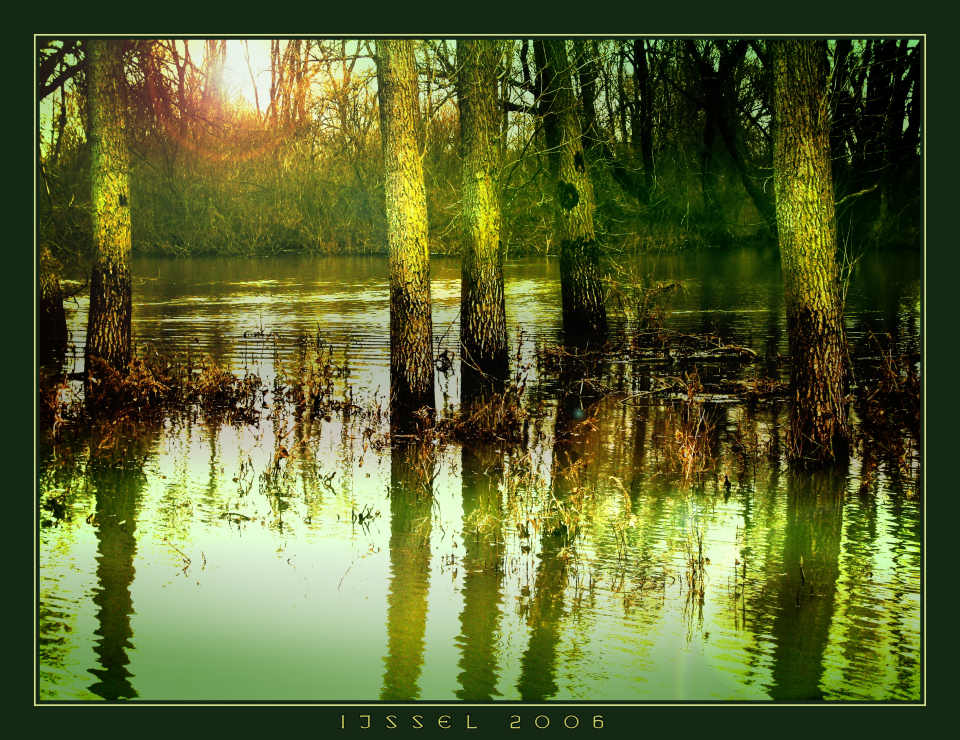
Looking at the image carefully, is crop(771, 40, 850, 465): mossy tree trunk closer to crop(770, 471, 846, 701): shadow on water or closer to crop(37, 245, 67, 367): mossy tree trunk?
crop(770, 471, 846, 701): shadow on water

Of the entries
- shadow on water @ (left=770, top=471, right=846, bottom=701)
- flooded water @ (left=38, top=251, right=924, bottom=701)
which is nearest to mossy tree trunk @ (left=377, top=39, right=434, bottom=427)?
flooded water @ (left=38, top=251, right=924, bottom=701)

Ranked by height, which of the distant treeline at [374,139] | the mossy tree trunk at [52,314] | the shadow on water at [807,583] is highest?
the distant treeline at [374,139]

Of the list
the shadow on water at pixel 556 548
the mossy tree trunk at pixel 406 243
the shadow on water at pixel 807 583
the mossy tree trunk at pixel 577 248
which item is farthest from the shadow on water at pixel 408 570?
the mossy tree trunk at pixel 577 248

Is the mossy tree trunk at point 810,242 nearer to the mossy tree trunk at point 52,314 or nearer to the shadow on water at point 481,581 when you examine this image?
the shadow on water at point 481,581

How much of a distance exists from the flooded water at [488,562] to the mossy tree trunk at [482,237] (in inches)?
64.4

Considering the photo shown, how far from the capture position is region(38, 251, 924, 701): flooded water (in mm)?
6297

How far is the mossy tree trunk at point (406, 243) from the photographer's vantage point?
39.6ft

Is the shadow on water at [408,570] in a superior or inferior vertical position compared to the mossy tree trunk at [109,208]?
inferior

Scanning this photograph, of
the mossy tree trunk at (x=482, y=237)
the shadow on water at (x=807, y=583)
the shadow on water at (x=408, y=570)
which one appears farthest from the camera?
the mossy tree trunk at (x=482, y=237)

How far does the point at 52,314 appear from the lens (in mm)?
15008

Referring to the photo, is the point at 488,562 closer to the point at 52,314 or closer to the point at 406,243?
the point at 406,243

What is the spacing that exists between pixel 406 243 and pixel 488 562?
18.2ft

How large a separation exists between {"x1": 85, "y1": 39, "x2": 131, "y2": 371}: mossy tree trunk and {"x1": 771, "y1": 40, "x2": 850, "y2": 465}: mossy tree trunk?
8017 millimetres

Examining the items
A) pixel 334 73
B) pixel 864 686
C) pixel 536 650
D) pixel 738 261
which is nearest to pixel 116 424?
pixel 334 73
